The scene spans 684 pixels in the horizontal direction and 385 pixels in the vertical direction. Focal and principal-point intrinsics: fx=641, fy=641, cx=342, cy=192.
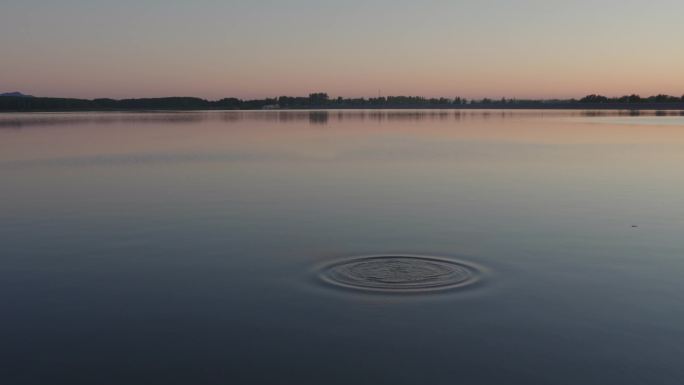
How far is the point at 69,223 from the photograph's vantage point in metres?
21.4

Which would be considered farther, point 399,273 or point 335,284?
point 399,273

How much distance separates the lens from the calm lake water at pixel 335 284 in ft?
33.2

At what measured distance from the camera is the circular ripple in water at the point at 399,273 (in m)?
13.9

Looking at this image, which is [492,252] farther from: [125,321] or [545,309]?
[125,321]

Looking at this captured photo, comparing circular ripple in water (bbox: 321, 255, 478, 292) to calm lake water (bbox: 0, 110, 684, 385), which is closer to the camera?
calm lake water (bbox: 0, 110, 684, 385)

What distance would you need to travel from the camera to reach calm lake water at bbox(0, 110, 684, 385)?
1011 centimetres

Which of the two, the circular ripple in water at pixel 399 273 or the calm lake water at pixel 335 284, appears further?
the circular ripple in water at pixel 399 273

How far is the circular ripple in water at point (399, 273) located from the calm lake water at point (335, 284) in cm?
9

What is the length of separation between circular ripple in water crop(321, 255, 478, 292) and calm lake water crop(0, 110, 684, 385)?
0.09 m

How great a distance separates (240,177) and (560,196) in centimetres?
1628

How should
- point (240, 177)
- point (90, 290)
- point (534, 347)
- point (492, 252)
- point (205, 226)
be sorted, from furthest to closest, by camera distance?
point (240, 177) < point (205, 226) < point (492, 252) < point (90, 290) < point (534, 347)

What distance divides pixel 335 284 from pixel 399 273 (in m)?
1.64

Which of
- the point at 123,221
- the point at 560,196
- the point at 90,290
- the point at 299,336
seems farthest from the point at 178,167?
the point at 299,336

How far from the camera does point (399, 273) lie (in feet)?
48.4
